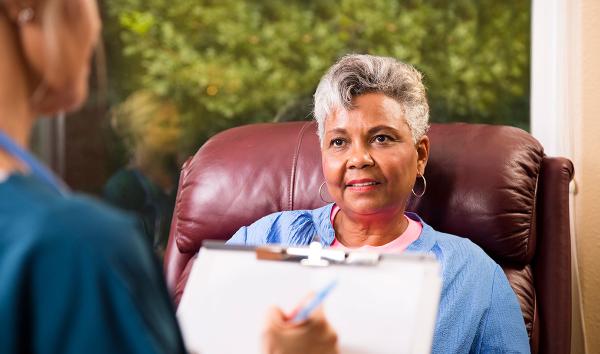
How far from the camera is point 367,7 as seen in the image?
2561 millimetres

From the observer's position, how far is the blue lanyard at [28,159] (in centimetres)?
65

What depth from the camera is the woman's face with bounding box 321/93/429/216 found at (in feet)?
5.93

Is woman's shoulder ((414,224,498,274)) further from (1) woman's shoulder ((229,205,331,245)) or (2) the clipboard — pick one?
(2) the clipboard

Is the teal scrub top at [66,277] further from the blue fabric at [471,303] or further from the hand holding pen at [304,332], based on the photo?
the blue fabric at [471,303]

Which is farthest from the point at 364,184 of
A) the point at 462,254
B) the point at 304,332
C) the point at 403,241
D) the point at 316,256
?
the point at 304,332

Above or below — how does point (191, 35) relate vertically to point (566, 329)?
above

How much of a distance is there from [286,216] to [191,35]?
0.99 m

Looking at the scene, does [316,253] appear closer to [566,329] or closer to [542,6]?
[566,329]

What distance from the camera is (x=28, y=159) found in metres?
0.66

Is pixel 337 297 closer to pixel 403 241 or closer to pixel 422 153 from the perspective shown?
pixel 403 241

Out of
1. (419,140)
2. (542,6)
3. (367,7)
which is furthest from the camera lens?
(367,7)

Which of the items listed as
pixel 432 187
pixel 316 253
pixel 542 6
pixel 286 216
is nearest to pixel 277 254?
pixel 316 253

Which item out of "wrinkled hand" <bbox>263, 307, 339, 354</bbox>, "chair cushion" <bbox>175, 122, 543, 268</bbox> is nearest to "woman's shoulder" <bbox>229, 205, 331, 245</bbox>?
"chair cushion" <bbox>175, 122, 543, 268</bbox>

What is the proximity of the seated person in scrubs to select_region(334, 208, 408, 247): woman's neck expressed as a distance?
119 centimetres
